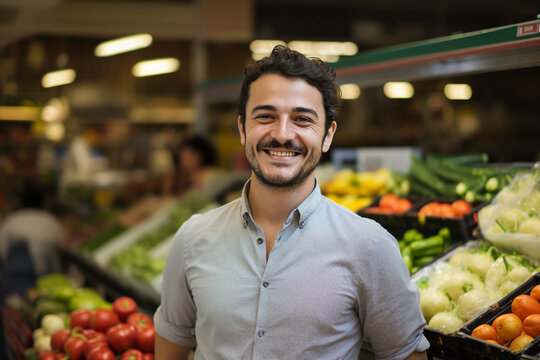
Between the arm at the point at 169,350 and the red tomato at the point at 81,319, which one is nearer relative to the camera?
the arm at the point at 169,350

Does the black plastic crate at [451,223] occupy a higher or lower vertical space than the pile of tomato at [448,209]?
lower

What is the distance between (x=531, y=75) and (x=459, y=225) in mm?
6083

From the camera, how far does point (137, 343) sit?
3.23 meters

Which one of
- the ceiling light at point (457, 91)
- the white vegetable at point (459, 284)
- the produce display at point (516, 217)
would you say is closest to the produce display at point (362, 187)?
the produce display at point (516, 217)

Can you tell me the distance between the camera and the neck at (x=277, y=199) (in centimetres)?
209

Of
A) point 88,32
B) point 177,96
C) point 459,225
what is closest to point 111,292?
point 459,225

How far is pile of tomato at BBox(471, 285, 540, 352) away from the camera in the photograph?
2.17 metres

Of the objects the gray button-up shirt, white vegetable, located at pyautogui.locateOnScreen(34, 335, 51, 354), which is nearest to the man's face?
the gray button-up shirt

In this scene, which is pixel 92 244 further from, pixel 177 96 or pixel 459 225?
pixel 177 96

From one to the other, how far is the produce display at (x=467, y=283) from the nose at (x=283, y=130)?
110 centimetres

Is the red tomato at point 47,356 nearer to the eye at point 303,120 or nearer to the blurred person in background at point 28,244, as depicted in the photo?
the eye at point 303,120

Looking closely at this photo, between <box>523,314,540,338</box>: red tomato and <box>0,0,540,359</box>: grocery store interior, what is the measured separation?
0.01 meters

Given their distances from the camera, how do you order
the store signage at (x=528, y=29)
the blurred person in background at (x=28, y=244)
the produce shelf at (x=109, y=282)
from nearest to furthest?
the store signage at (x=528, y=29), the produce shelf at (x=109, y=282), the blurred person in background at (x=28, y=244)

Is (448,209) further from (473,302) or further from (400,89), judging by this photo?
(400,89)
